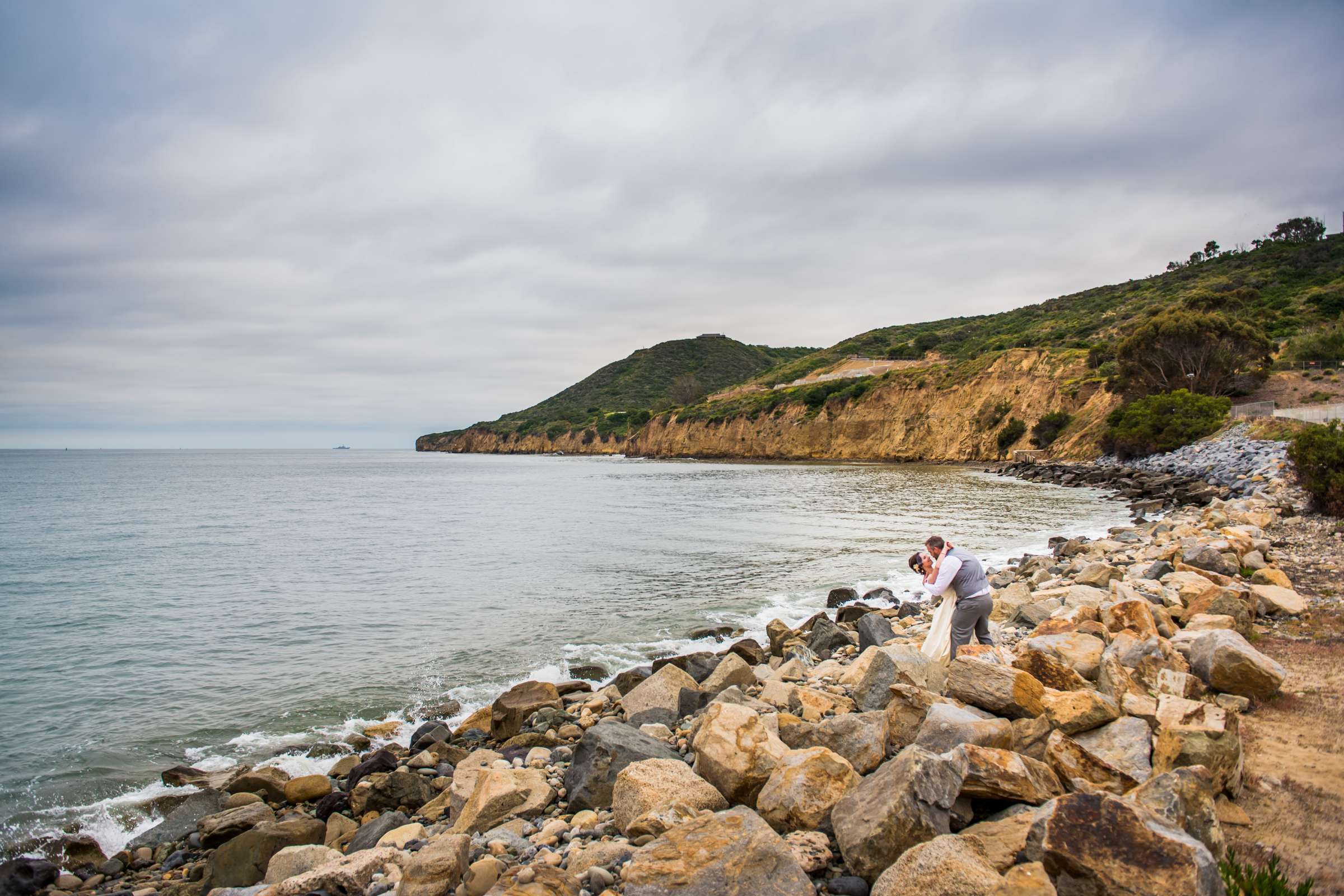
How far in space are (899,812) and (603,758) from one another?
295cm

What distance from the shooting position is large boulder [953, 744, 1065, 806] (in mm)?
4266

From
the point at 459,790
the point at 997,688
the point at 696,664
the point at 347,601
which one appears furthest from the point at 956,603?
the point at 347,601

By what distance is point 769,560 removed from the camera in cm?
2102

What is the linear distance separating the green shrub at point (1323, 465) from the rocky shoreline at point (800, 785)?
29.6 ft

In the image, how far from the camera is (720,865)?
13.0ft

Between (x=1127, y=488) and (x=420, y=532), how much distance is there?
35.8 metres

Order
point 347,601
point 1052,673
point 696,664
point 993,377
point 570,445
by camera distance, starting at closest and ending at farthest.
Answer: point 1052,673 < point 696,664 < point 347,601 < point 993,377 < point 570,445

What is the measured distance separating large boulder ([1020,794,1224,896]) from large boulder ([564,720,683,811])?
3.36 metres

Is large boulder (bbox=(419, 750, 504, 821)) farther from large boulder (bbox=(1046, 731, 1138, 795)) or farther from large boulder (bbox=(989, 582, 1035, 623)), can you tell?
large boulder (bbox=(989, 582, 1035, 623))

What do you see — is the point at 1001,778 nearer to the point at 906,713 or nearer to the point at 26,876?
the point at 906,713

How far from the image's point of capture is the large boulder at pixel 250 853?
5871 mm

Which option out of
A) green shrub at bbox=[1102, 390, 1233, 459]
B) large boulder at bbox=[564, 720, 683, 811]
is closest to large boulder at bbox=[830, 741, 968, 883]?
large boulder at bbox=[564, 720, 683, 811]

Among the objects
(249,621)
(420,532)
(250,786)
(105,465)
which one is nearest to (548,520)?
(420,532)

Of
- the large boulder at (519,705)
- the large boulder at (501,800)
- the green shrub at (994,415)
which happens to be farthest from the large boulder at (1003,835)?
the green shrub at (994,415)
